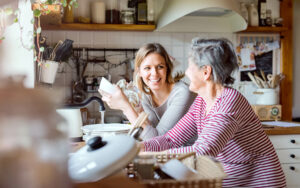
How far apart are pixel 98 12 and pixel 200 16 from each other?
38.5 inches

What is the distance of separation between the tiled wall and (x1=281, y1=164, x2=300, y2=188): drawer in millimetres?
1137

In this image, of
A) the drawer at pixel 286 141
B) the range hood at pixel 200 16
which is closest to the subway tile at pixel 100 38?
the range hood at pixel 200 16

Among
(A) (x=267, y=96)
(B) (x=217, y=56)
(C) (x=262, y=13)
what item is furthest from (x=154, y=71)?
(C) (x=262, y=13)

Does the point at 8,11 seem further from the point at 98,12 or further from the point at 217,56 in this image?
the point at 98,12

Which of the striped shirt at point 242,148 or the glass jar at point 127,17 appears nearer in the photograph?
the striped shirt at point 242,148

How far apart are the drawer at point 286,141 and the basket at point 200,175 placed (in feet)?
7.19

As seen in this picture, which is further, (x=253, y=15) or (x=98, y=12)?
(x=253, y=15)

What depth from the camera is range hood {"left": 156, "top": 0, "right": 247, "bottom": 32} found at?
116 inches

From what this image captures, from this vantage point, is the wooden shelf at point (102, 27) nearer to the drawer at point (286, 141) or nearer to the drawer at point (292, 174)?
the drawer at point (286, 141)

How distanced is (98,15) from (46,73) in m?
1.47

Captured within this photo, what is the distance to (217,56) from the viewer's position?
1.38 m

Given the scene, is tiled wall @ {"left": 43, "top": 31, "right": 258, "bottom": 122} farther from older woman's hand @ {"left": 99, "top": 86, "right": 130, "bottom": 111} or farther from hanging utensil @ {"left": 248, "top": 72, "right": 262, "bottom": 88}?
older woman's hand @ {"left": 99, "top": 86, "right": 130, "bottom": 111}

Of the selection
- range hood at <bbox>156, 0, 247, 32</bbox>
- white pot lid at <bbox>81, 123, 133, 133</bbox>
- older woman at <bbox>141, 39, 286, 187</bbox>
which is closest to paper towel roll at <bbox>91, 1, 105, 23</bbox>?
range hood at <bbox>156, 0, 247, 32</bbox>

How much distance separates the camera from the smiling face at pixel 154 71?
6.84ft
